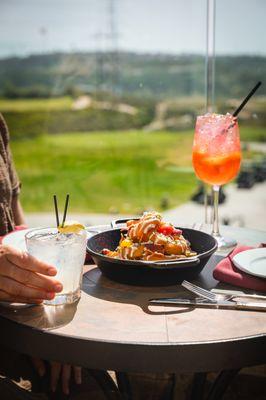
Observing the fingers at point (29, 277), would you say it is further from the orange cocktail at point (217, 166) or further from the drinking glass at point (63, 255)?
the orange cocktail at point (217, 166)

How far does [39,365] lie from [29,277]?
0.52 meters

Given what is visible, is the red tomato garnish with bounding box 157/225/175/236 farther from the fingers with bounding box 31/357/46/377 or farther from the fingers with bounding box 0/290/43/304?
the fingers with bounding box 31/357/46/377

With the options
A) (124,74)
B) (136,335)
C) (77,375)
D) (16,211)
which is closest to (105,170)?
(124,74)

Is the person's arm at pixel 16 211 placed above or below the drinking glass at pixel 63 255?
below

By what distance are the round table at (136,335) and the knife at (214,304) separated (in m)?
0.01

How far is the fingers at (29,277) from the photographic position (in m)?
0.96

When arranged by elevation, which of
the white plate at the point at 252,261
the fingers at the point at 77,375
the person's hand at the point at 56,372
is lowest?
the fingers at the point at 77,375

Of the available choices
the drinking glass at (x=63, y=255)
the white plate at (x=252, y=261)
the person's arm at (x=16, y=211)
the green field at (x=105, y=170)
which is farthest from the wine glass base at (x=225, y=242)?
the green field at (x=105, y=170)

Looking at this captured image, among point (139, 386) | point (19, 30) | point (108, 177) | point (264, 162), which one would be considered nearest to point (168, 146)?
point (264, 162)

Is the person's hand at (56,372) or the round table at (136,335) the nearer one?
the round table at (136,335)

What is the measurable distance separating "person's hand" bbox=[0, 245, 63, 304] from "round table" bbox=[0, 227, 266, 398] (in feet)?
0.12

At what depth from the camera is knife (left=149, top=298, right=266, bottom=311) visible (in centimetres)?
97

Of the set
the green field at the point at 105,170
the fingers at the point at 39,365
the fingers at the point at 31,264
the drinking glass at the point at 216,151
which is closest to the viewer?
the fingers at the point at 31,264

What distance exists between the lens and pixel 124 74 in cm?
523
